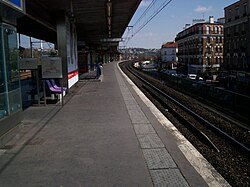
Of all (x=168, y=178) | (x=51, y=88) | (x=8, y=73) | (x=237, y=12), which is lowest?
(x=168, y=178)

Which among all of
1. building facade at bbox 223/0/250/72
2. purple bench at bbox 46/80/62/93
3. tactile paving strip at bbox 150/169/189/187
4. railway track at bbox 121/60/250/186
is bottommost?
railway track at bbox 121/60/250/186

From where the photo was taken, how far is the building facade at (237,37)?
4375 cm

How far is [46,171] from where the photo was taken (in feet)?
15.3

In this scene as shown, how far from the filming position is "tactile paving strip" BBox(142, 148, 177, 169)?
4832mm

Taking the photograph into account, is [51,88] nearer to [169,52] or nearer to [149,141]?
[149,141]

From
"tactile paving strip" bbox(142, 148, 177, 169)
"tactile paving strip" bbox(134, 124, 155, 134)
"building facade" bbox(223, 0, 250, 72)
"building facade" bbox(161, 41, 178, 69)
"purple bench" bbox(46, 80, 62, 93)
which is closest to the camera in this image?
"tactile paving strip" bbox(142, 148, 177, 169)

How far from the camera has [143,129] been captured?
7.31 meters

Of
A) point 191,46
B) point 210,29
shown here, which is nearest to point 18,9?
point 210,29

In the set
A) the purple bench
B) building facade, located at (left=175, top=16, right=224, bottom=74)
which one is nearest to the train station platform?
the purple bench

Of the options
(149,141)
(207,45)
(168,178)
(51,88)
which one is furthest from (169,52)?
(168,178)

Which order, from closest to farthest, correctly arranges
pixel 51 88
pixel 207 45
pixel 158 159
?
pixel 158 159 → pixel 51 88 → pixel 207 45

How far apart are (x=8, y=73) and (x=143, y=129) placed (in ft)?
11.8

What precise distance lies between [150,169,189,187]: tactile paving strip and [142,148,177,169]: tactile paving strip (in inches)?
7.6

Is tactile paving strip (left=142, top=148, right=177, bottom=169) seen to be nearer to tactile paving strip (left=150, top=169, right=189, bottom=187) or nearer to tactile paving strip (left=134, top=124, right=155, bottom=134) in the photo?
tactile paving strip (left=150, top=169, right=189, bottom=187)
